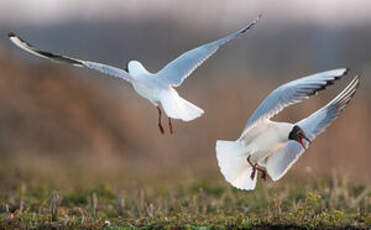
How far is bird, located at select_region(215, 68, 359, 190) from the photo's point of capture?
4.74 metres

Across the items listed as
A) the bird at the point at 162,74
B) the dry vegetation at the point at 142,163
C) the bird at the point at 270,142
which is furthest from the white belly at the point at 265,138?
the bird at the point at 162,74

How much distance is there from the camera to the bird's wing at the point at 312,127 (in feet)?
17.4

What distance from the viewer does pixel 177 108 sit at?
4.86 metres

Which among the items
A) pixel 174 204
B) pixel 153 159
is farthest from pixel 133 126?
pixel 174 204

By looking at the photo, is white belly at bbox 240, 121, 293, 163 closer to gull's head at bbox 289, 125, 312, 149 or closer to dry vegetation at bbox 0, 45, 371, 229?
gull's head at bbox 289, 125, 312, 149

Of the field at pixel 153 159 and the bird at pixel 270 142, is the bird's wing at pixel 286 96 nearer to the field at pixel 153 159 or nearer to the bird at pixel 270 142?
the bird at pixel 270 142

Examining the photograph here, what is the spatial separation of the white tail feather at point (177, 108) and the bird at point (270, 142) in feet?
1.45

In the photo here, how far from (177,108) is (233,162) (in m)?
0.79

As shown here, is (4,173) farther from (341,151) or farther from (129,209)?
(341,151)

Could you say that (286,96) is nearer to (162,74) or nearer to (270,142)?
(270,142)

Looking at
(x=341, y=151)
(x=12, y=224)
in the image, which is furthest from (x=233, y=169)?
(x=341, y=151)

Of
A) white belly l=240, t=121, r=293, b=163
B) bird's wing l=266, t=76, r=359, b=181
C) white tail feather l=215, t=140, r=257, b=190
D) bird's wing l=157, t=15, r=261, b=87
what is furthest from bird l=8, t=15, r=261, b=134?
bird's wing l=266, t=76, r=359, b=181

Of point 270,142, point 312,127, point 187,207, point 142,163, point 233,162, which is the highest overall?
point 142,163

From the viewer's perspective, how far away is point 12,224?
4738 mm
